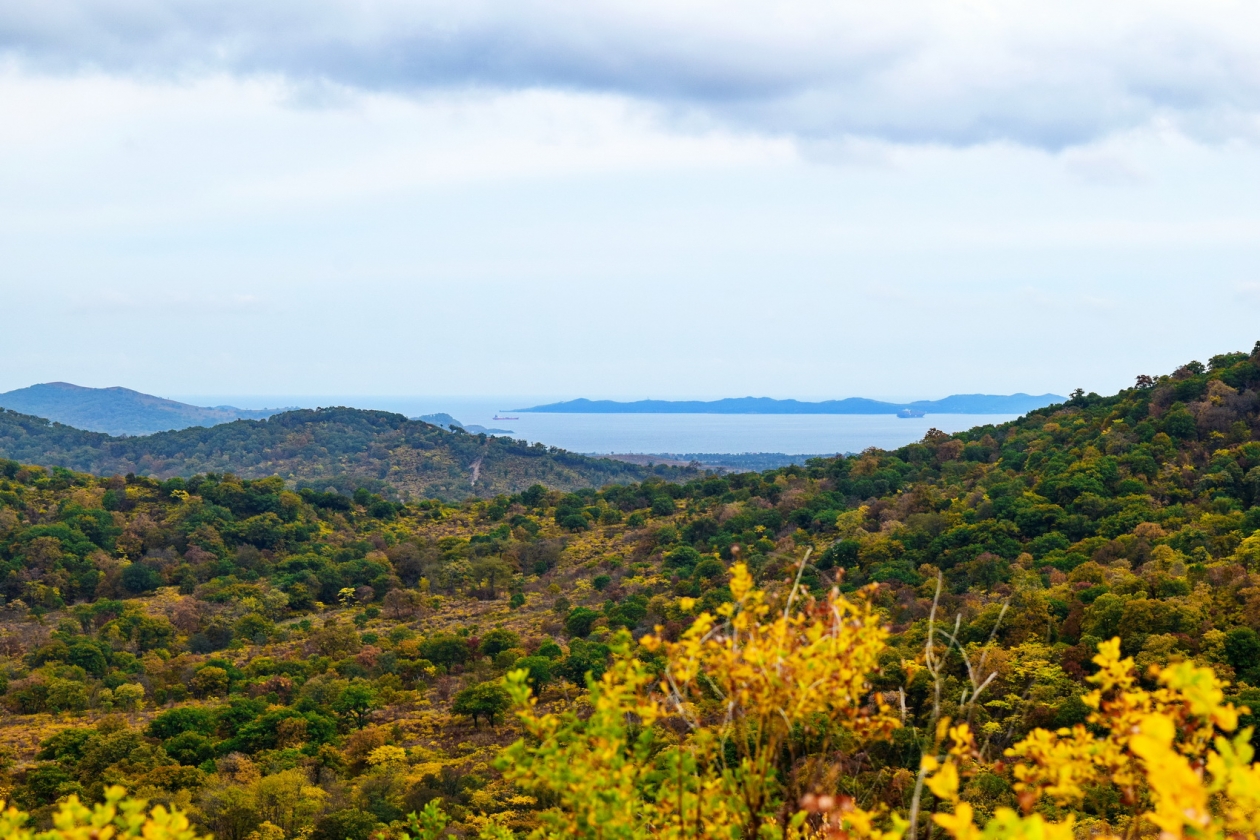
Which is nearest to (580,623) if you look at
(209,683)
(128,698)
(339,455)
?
(209,683)

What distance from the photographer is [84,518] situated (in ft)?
141

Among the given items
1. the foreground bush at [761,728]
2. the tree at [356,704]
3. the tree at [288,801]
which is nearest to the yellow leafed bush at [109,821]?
the foreground bush at [761,728]

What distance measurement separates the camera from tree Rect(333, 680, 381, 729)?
23875mm

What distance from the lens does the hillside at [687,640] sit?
491 centimetres

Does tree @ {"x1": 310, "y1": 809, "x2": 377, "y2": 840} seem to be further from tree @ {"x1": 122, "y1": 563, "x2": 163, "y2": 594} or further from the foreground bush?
tree @ {"x1": 122, "y1": 563, "x2": 163, "y2": 594}

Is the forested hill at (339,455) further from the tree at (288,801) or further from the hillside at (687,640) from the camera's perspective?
the tree at (288,801)

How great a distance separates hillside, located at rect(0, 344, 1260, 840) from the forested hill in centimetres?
3884

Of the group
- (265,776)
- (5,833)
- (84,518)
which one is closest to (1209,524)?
(265,776)

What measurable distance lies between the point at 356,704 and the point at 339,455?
87066 millimetres

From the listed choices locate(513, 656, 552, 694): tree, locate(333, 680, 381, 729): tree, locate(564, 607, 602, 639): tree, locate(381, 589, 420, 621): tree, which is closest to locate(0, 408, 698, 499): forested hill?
locate(381, 589, 420, 621): tree

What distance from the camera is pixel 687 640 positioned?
4977 mm

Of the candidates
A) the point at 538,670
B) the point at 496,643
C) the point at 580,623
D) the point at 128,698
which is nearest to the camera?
the point at 538,670

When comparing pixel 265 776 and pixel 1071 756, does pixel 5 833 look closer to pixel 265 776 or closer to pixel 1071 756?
pixel 1071 756

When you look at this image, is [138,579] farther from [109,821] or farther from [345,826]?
[109,821]
